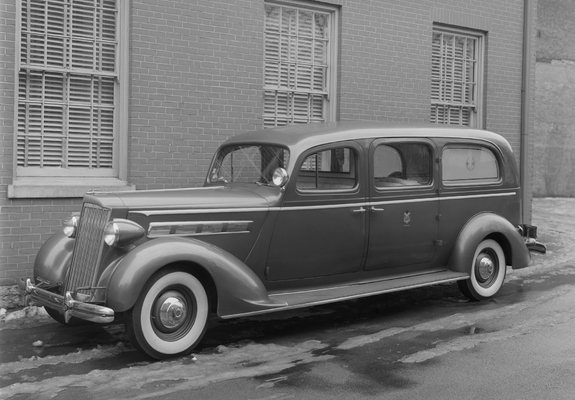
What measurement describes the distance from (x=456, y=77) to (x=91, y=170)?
20.6 feet

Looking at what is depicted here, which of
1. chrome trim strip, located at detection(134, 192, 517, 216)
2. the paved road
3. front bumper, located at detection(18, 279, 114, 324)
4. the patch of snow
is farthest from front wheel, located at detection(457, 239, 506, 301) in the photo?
front bumper, located at detection(18, 279, 114, 324)

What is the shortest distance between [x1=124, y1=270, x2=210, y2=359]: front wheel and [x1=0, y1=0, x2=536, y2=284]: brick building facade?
2.68 m

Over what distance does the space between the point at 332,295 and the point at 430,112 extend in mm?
5400

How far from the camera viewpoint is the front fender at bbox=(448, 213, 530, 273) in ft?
24.0

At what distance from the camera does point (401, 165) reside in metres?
7.09

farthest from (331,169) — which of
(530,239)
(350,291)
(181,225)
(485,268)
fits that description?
(530,239)

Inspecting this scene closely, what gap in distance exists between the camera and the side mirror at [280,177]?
6.19 metres

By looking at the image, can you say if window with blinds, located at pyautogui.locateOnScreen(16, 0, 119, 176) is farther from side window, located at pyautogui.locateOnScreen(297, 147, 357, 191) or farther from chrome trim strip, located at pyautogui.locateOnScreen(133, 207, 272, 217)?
side window, located at pyautogui.locateOnScreen(297, 147, 357, 191)

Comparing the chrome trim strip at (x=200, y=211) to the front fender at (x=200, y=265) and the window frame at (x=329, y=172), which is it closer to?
the front fender at (x=200, y=265)

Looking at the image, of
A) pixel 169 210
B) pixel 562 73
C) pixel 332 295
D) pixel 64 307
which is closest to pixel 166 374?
pixel 64 307

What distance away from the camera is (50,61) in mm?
7742

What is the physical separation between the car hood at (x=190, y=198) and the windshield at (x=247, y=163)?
0.70ft

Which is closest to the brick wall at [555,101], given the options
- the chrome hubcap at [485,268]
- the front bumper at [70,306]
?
the chrome hubcap at [485,268]

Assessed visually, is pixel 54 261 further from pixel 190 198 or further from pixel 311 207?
pixel 311 207
